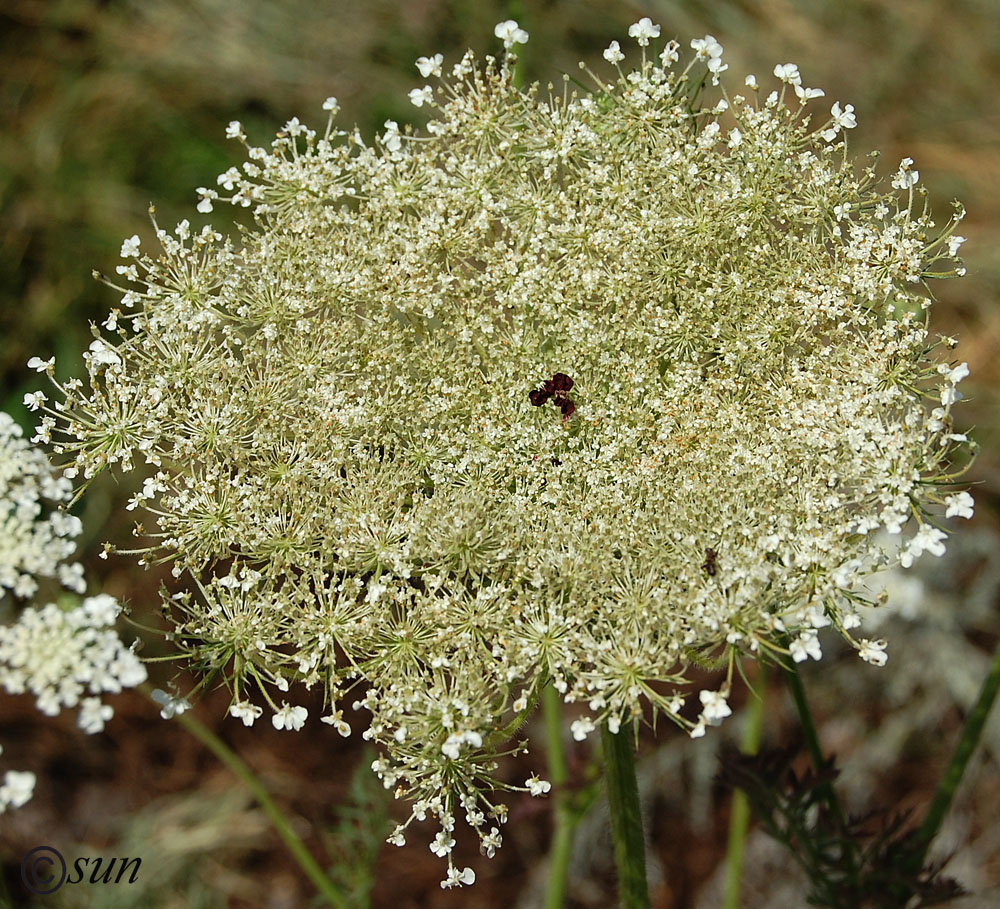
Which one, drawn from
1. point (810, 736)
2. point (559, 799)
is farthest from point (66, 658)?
point (810, 736)

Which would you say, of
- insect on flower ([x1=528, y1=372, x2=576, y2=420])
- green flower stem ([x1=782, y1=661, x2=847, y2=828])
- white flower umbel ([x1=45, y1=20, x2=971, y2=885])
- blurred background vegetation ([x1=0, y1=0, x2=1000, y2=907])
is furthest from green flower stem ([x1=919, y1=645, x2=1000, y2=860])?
blurred background vegetation ([x1=0, y1=0, x2=1000, y2=907])

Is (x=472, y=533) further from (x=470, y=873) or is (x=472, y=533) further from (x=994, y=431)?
(x=994, y=431)

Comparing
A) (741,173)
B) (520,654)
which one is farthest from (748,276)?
(520,654)

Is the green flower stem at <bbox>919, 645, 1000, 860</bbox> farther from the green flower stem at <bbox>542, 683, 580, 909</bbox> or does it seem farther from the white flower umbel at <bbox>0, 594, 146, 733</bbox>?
the white flower umbel at <bbox>0, 594, 146, 733</bbox>

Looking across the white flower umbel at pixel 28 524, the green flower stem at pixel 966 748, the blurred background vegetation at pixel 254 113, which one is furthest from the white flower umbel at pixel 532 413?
the blurred background vegetation at pixel 254 113

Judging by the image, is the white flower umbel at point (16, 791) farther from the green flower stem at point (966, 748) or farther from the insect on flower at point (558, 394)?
the green flower stem at point (966, 748)
